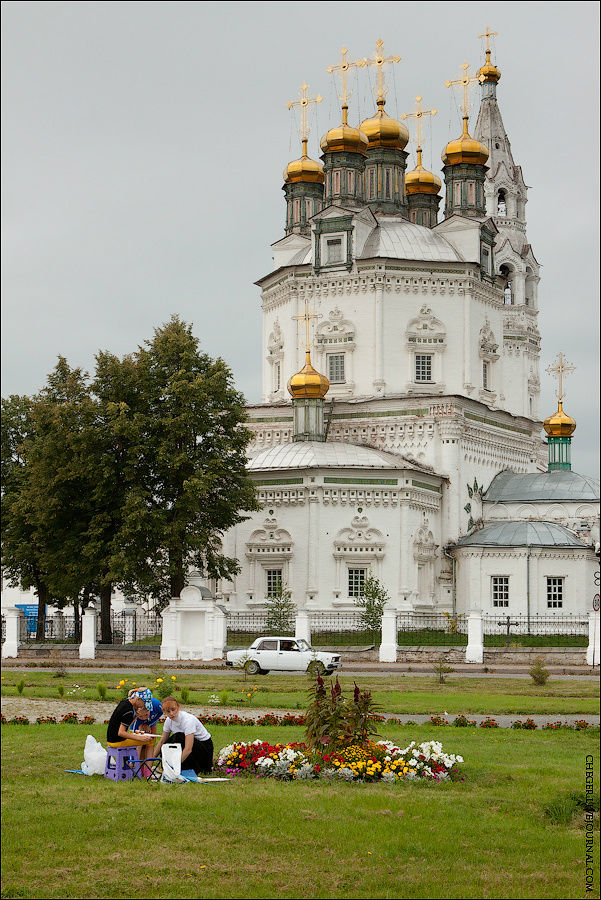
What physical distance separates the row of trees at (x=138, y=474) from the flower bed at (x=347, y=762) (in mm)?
21895

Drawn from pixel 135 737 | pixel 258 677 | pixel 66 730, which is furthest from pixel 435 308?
pixel 135 737

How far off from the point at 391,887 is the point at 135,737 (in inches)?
169

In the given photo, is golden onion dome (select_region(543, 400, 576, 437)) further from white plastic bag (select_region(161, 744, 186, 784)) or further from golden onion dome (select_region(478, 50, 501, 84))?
white plastic bag (select_region(161, 744, 186, 784))

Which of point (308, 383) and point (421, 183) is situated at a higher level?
point (421, 183)

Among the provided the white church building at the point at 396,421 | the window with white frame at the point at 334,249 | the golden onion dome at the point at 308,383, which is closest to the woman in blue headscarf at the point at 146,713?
the white church building at the point at 396,421

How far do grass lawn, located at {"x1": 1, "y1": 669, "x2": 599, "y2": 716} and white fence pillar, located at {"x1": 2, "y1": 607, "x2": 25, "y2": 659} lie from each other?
741 cm

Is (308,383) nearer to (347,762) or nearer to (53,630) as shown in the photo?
(53,630)

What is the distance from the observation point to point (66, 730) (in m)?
16.2

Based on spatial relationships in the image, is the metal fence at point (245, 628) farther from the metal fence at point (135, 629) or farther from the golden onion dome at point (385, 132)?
the golden onion dome at point (385, 132)

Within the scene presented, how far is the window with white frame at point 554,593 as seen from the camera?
4069 cm

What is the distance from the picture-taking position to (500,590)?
4138 cm

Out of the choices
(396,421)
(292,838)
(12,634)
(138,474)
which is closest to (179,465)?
(138,474)

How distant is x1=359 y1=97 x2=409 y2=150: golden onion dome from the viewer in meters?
50.8

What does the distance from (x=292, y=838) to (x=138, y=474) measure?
27356 mm
